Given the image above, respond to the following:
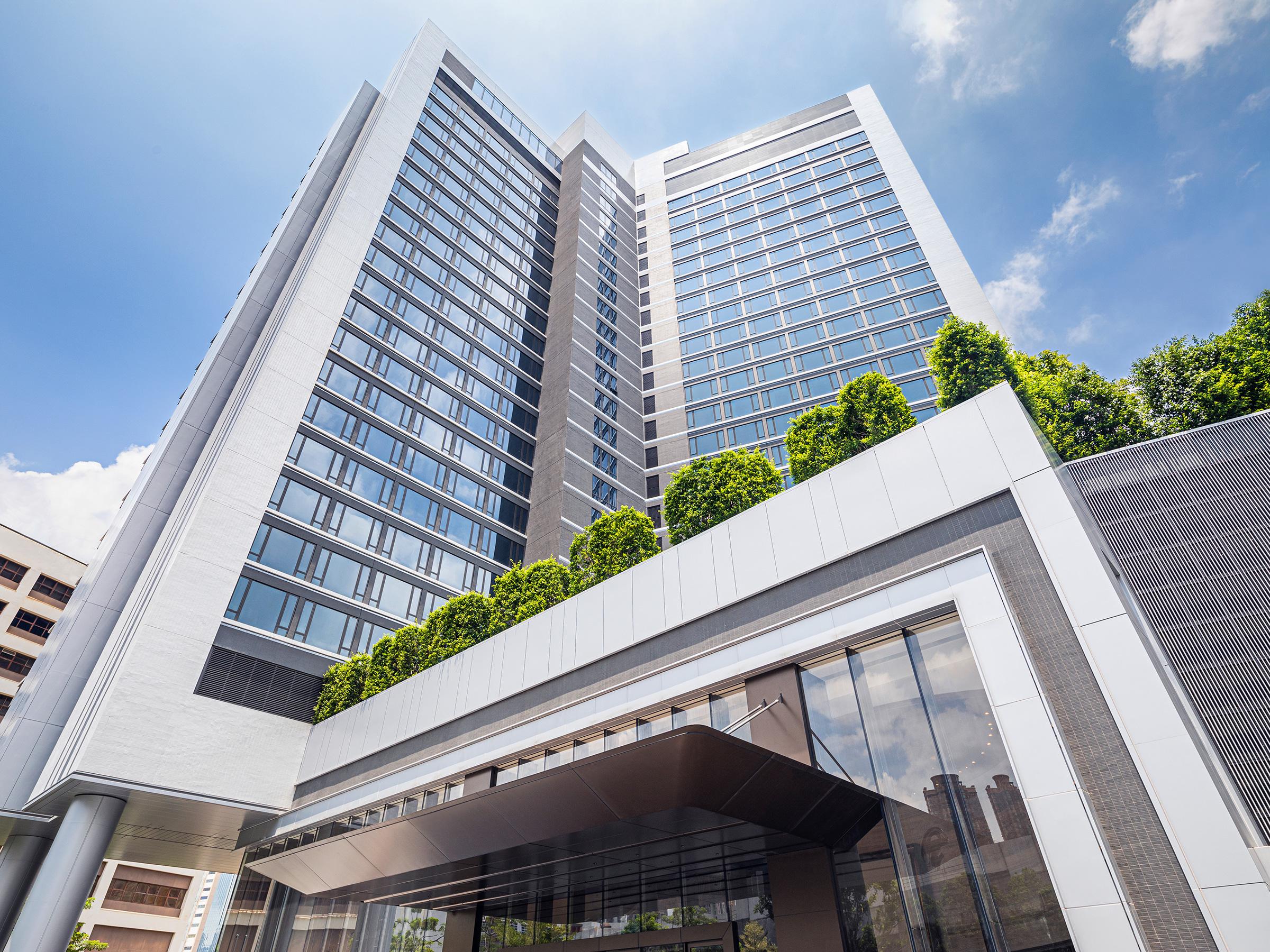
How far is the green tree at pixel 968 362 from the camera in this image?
16109 millimetres

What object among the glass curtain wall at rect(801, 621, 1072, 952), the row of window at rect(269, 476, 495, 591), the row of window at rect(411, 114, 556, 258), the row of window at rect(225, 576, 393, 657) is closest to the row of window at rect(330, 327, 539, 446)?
the row of window at rect(269, 476, 495, 591)

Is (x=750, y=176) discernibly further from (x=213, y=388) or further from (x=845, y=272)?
(x=213, y=388)

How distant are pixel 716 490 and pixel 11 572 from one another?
6456 cm

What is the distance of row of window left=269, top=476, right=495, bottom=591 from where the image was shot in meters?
30.9

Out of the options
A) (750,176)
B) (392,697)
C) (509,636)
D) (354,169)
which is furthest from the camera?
(750,176)

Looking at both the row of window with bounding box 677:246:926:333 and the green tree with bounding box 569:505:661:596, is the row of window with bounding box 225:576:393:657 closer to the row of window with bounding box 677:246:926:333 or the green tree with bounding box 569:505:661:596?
the green tree with bounding box 569:505:661:596

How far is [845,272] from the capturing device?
53688 millimetres

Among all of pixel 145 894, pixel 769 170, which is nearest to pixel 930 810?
pixel 769 170

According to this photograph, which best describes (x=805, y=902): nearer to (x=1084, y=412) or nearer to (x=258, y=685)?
(x=1084, y=412)

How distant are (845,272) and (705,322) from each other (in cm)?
1108

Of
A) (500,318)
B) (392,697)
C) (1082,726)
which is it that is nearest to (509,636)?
(392,697)

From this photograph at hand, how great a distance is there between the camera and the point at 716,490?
17.6 meters

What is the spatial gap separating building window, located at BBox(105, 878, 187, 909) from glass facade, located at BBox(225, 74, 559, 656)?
50.3 m

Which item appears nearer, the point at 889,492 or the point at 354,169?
the point at 889,492
